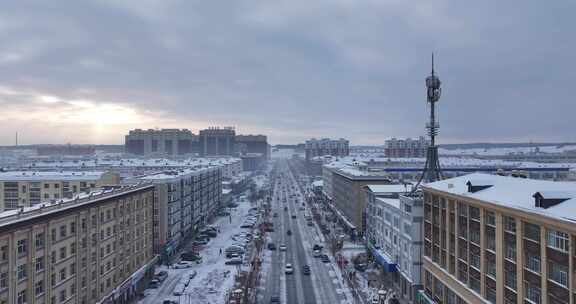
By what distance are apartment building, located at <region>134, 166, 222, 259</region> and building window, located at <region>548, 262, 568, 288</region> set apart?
50760 millimetres

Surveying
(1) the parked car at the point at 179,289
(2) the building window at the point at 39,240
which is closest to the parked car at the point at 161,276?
(1) the parked car at the point at 179,289

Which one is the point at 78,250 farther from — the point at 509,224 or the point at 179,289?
the point at 509,224

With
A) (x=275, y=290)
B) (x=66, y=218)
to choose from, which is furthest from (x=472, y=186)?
(x=66, y=218)

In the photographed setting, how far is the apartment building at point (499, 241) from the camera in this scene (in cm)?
2644

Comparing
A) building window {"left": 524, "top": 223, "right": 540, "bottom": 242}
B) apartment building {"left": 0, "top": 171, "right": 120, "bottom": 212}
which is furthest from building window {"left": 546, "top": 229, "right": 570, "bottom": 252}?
apartment building {"left": 0, "top": 171, "right": 120, "bottom": 212}

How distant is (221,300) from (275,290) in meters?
7.21

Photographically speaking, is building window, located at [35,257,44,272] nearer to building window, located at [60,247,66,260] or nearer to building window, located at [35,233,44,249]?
building window, located at [35,233,44,249]

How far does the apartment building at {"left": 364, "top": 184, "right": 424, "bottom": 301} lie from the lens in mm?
49344

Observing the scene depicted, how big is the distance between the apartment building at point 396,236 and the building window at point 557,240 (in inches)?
870

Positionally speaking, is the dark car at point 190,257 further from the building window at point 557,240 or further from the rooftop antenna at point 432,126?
the building window at point 557,240

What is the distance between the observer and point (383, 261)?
198 ft

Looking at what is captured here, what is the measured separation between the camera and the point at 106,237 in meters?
44.5

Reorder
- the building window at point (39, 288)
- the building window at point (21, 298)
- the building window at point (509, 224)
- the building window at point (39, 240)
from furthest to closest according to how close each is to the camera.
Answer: the building window at point (39, 240) → the building window at point (39, 288) → the building window at point (509, 224) → the building window at point (21, 298)

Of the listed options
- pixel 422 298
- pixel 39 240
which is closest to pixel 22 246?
pixel 39 240
